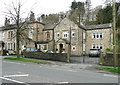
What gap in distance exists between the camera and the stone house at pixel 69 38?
109 feet

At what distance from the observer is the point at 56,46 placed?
34.4 metres

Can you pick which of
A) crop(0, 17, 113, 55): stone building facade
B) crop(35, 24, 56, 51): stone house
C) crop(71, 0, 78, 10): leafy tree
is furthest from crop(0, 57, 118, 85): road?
crop(71, 0, 78, 10): leafy tree

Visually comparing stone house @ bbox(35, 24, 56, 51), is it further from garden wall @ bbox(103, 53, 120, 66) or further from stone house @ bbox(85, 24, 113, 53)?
garden wall @ bbox(103, 53, 120, 66)

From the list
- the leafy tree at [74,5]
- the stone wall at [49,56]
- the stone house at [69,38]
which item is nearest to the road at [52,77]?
the stone wall at [49,56]

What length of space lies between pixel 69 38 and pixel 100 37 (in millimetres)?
7696

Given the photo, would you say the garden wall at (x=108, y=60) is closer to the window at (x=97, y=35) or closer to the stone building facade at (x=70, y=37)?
the stone building facade at (x=70, y=37)

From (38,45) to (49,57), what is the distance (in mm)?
15176

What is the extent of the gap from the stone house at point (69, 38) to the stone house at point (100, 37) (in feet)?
7.60

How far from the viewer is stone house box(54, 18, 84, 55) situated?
33.2 meters

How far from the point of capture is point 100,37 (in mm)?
33594

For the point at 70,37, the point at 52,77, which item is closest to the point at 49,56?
the point at 52,77

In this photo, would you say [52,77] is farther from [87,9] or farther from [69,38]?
[87,9]

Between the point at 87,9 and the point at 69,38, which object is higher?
the point at 87,9

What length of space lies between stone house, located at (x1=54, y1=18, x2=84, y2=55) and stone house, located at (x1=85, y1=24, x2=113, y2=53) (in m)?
2.32
